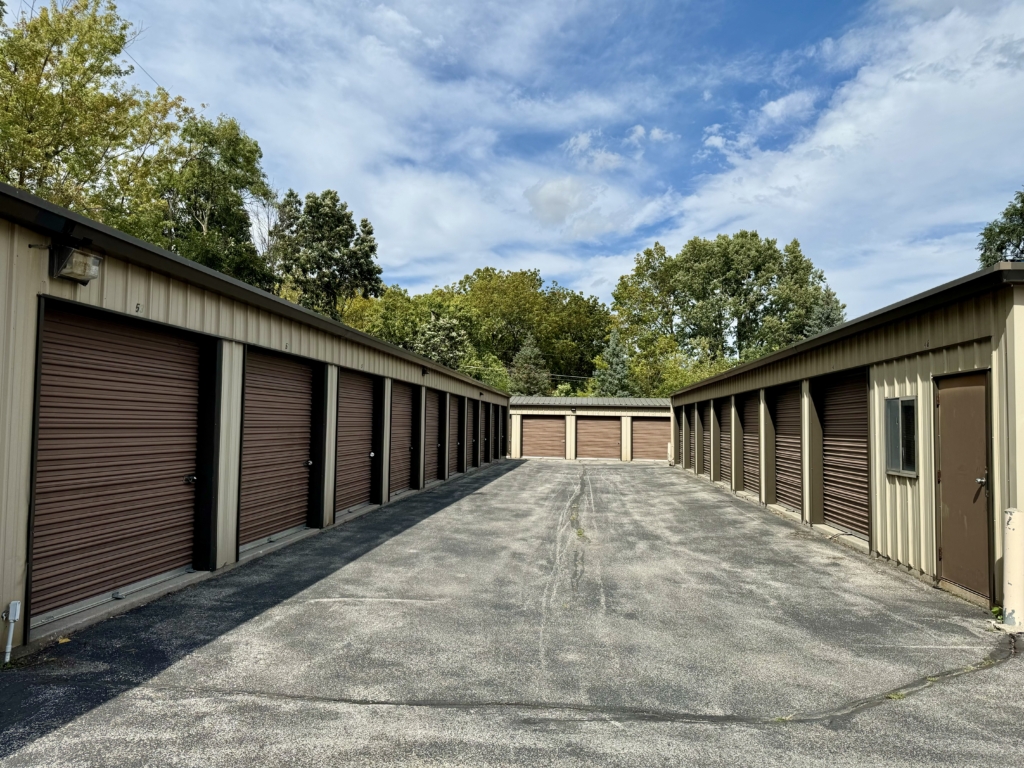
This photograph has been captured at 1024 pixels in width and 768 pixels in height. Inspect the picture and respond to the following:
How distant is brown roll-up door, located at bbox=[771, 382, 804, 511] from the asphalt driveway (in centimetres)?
433

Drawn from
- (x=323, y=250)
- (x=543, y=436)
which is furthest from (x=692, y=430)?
(x=323, y=250)

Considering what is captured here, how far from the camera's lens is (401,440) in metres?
14.3

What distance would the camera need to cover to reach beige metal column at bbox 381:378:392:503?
12555 millimetres

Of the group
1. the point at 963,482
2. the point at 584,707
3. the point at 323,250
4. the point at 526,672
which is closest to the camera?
the point at 584,707

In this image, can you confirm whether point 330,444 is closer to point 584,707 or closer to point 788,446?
point 584,707

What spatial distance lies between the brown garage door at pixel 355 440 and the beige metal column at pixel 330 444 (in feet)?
1.14

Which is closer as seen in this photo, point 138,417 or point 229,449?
point 138,417

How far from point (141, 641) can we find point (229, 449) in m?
2.81

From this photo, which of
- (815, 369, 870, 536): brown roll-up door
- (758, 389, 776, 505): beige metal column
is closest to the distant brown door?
(815, 369, 870, 536): brown roll-up door

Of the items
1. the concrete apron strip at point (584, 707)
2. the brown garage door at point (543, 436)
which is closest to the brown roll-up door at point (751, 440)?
the concrete apron strip at point (584, 707)

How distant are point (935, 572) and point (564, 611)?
4.50 m

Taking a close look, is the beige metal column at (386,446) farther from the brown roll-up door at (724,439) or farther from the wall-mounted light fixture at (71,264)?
the brown roll-up door at (724,439)

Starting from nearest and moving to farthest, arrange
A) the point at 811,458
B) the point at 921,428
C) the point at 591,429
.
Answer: the point at 921,428 → the point at 811,458 → the point at 591,429

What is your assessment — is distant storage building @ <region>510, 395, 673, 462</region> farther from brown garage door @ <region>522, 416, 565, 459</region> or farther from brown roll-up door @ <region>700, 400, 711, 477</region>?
brown roll-up door @ <region>700, 400, 711, 477</region>
